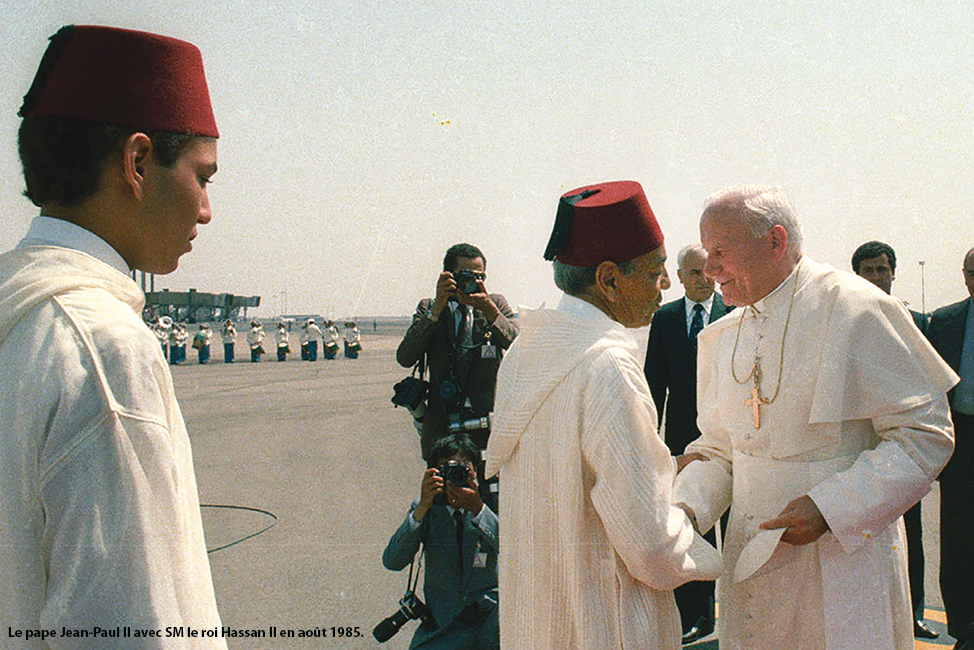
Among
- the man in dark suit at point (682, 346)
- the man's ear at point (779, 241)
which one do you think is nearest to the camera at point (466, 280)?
the man in dark suit at point (682, 346)

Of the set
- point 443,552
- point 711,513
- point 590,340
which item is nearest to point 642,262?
point 590,340

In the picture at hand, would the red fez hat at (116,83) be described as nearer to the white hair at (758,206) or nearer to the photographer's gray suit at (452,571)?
the white hair at (758,206)

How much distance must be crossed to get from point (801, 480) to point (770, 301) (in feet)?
2.12

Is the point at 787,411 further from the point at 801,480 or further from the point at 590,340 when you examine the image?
the point at 590,340

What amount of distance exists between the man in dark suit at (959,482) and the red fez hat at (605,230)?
126 inches

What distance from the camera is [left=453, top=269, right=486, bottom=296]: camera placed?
4.82 m

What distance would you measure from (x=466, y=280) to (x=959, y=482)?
307 centimetres

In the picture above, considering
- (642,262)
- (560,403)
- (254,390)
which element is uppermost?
(642,262)

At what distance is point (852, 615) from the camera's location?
254 cm

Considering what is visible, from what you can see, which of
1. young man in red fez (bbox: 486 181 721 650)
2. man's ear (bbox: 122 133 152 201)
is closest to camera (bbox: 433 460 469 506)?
young man in red fez (bbox: 486 181 721 650)

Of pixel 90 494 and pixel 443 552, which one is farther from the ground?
pixel 90 494

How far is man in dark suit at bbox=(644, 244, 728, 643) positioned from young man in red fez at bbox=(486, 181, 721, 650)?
9.34 ft

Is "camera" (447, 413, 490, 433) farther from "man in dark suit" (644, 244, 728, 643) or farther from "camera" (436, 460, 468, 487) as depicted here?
"man in dark suit" (644, 244, 728, 643)

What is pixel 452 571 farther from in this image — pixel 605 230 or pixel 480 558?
pixel 605 230
